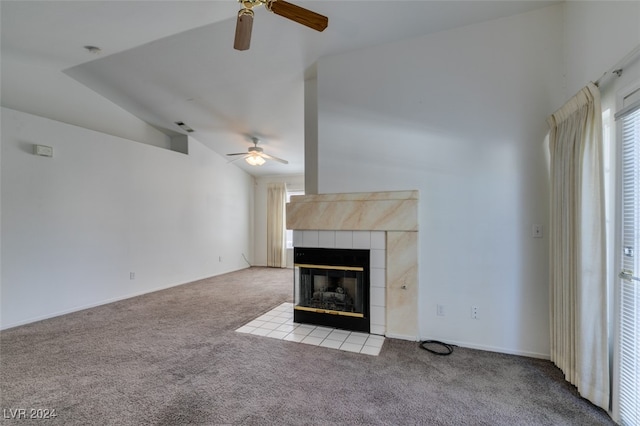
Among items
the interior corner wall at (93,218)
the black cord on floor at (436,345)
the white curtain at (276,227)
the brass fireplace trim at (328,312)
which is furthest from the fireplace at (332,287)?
the white curtain at (276,227)

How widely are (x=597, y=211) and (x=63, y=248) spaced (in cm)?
561

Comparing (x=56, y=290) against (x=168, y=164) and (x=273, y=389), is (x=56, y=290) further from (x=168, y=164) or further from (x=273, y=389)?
(x=273, y=389)

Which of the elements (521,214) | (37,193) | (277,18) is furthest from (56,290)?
(521,214)

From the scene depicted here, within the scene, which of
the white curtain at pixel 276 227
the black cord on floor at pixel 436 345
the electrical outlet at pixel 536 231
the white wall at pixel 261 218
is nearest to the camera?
the electrical outlet at pixel 536 231

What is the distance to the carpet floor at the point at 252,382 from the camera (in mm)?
1785

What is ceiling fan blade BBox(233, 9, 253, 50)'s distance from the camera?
190 cm

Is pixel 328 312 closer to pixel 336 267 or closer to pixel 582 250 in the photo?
pixel 336 267

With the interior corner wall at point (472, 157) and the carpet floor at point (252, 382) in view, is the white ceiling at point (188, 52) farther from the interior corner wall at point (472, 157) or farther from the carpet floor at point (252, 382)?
the carpet floor at point (252, 382)

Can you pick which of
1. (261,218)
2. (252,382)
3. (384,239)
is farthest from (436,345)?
(261,218)

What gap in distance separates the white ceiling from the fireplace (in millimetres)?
2295

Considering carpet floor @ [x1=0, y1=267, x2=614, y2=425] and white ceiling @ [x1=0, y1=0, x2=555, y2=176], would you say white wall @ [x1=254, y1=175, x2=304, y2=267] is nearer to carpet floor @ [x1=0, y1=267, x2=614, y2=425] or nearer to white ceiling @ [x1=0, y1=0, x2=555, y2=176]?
white ceiling @ [x1=0, y1=0, x2=555, y2=176]

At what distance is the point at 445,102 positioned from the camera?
9.36 feet

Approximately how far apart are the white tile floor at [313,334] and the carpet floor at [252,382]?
0.39 feet

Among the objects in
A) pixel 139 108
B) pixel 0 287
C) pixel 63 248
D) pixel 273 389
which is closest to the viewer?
pixel 273 389
